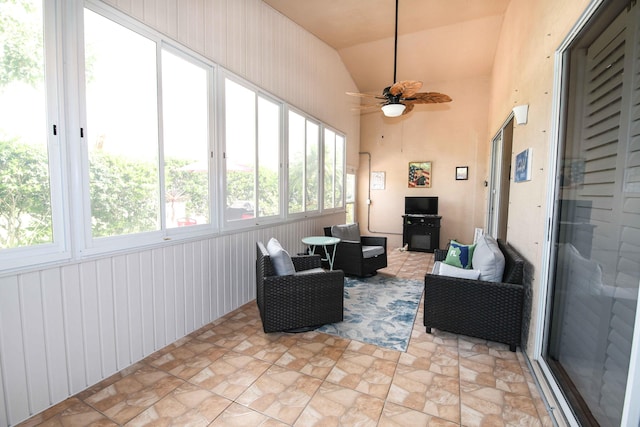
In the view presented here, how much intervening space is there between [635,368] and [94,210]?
303cm

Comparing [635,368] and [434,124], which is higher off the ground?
[434,124]

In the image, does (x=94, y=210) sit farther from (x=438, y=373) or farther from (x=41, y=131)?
(x=438, y=373)

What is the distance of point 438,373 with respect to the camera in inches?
86.0

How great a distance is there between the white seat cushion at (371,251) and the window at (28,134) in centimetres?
355

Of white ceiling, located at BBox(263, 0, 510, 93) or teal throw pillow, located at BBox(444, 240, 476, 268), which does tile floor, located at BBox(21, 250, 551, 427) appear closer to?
teal throw pillow, located at BBox(444, 240, 476, 268)

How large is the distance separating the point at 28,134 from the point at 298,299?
7.28 ft

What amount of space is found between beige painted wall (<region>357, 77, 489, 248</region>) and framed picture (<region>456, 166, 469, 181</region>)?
8cm

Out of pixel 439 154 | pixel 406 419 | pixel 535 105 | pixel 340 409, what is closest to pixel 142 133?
pixel 340 409

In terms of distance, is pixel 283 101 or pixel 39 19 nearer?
pixel 39 19

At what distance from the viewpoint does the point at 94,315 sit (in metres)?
2.01

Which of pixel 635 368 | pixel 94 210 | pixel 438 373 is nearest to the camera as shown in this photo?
pixel 635 368

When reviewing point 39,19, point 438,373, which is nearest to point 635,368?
point 438,373

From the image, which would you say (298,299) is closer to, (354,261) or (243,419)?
(243,419)

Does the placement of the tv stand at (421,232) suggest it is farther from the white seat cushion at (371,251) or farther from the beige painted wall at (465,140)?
the white seat cushion at (371,251)
